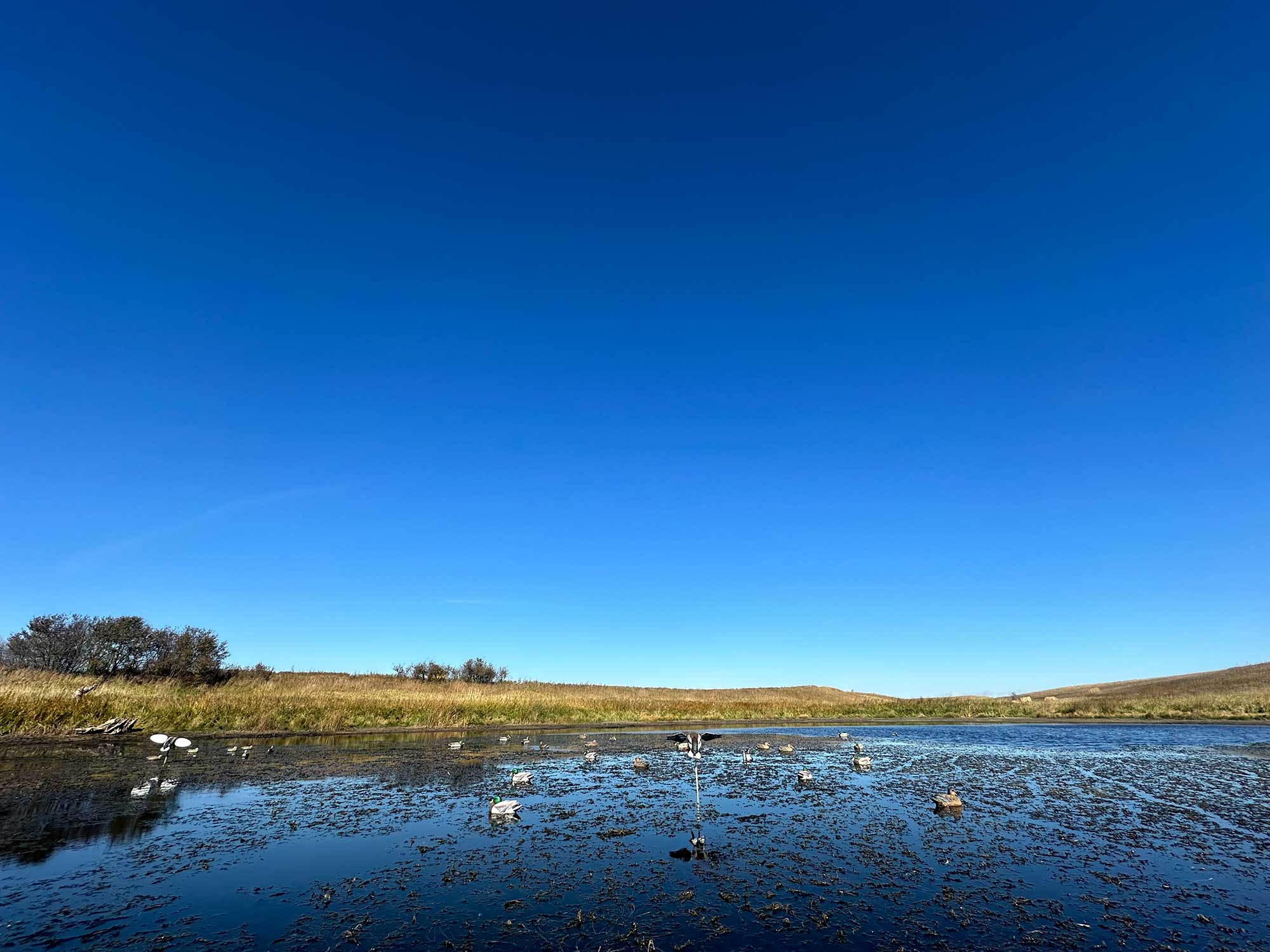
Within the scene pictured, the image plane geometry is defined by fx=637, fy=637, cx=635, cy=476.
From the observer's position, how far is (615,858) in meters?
Answer: 11.8

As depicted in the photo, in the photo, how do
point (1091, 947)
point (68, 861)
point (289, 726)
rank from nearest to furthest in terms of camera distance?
point (1091, 947)
point (68, 861)
point (289, 726)

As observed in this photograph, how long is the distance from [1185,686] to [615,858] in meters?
96.0

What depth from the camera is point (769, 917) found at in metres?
Result: 8.95

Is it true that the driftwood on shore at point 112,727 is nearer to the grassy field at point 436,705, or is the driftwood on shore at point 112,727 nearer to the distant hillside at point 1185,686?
the grassy field at point 436,705

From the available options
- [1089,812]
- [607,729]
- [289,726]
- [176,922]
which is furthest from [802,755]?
[289,726]

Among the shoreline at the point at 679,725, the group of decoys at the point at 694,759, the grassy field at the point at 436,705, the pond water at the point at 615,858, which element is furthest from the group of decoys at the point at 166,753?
the group of decoys at the point at 694,759

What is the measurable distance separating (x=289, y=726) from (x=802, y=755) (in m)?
26.7

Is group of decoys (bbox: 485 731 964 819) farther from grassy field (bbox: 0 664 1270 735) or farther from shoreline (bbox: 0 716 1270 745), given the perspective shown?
grassy field (bbox: 0 664 1270 735)

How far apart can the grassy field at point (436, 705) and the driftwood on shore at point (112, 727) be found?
560 mm

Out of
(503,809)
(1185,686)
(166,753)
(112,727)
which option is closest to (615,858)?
(503,809)

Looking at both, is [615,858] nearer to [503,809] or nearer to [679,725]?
[503,809]

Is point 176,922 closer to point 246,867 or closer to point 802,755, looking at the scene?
point 246,867

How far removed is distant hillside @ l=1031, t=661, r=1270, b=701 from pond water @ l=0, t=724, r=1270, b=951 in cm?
6499

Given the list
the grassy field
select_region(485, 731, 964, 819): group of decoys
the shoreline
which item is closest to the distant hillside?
the grassy field
